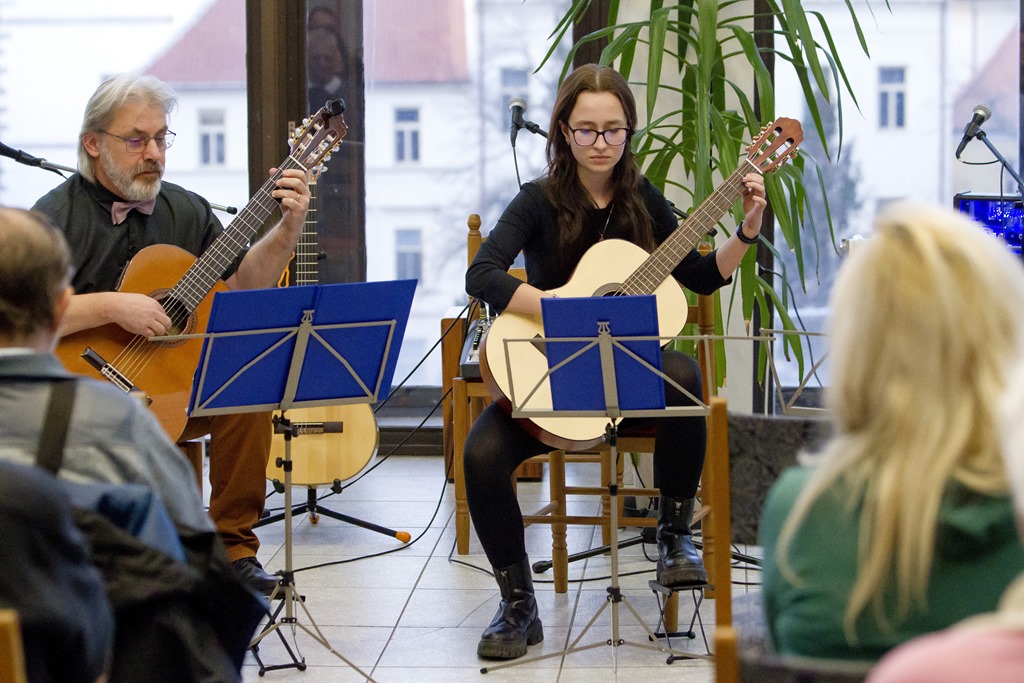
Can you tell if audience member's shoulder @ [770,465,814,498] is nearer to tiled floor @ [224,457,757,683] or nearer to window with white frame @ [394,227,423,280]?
tiled floor @ [224,457,757,683]

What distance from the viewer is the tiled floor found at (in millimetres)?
2828

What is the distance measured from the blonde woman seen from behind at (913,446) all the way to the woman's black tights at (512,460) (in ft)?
5.82

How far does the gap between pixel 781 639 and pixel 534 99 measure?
3.92 meters

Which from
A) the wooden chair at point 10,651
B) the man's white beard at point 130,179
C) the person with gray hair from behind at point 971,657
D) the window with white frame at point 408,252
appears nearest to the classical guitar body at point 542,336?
the man's white beard at point 130,179

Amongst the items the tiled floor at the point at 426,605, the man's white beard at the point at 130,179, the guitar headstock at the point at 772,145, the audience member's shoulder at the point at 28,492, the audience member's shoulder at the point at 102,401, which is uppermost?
the guitar headstock at the point at 772,145

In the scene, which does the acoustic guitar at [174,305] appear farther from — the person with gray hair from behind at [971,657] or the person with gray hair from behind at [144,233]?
the person with gray hair from behind at [971,657]

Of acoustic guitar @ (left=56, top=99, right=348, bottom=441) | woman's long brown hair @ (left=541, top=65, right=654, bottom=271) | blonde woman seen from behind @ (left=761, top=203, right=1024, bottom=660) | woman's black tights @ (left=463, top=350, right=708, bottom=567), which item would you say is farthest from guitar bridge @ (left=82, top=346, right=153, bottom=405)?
blonde woman seen from behind @ (left=761, top=203, right=1024, bottom=660)

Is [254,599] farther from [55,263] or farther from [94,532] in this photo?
[55,263]

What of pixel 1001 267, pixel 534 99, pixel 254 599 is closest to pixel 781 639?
pixel 1001 267

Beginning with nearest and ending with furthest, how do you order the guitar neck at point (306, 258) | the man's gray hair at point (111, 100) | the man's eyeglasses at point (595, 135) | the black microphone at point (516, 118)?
the man's eyeglasses at point (595, 135) < the man's gray hair at point (111, 100) < the black microphone at point (516, 118) < the guitar neck at point (306, 258)

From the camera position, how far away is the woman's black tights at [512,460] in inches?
118

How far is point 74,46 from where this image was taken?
5105mm

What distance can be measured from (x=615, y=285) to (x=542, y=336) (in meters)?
0.22

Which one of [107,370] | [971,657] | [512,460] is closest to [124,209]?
[107,370]
